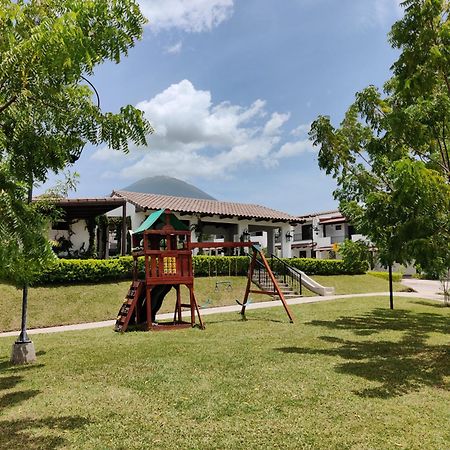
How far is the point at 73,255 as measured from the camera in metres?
22.7

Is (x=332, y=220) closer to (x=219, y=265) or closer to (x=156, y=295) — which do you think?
(x=219, y=265)

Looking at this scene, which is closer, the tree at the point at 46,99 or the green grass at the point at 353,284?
the tree at the point at 46,99

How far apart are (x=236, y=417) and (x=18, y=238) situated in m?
3.16

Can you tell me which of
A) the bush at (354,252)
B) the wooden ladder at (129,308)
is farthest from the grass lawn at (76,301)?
the bush at (354,252)

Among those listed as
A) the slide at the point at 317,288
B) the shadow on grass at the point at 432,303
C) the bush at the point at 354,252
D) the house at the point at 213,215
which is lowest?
the shadow on grass at the point at 432,303

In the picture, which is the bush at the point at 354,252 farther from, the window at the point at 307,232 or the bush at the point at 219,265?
the window at the point at 307,232

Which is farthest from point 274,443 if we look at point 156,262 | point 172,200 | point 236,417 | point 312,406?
point 172,200

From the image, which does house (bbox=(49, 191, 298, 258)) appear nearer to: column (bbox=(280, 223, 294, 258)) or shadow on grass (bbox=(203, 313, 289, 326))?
column (bbox=(280, 223, 294, 258))

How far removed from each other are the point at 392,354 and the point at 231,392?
415 cm

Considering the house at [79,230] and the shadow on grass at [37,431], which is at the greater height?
the house at [79,230]

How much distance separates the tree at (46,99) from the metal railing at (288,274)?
18.1m

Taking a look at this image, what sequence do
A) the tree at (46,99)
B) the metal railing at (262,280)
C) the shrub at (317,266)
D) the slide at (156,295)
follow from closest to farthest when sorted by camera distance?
the tree at (46,99) < the slide at (156,295) < the metal railing at (262,280) < the shrub at (317,266)

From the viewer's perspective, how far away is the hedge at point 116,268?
1650 centimetres

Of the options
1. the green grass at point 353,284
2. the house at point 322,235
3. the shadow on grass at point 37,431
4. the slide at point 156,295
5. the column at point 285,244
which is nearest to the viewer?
the shadow on grass at point 37,431
